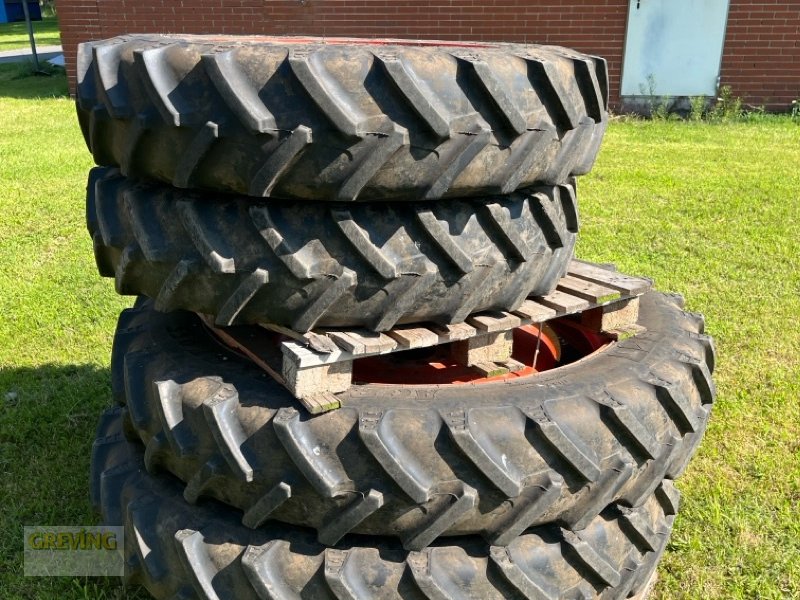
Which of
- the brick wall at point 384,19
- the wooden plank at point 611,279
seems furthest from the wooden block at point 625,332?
the brick wall at point 384,19

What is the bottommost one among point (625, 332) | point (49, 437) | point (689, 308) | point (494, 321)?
point (689, 308)

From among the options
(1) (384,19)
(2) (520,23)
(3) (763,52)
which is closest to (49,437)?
(1) (384,19)

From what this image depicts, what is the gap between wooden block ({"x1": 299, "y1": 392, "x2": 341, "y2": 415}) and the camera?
2.15 metres

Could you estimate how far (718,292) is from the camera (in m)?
5.88

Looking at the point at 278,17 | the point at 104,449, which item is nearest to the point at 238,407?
the point at 104,449

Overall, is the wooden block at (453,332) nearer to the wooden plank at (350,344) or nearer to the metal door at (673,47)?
the wooden plank at (350,344)

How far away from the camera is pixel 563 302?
2.58m

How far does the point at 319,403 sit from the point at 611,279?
133 centimetres

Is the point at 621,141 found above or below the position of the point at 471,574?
below

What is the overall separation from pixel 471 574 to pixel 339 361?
2.50ft

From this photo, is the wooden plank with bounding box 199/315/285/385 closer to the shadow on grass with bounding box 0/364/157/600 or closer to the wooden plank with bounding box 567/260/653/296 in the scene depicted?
the shadow on grass with bounding box 0/364/157/600

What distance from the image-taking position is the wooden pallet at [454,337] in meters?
2.20

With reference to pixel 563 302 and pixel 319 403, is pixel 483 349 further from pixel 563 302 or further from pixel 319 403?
pixel 319 403

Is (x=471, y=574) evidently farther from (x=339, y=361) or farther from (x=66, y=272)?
(x=66, y=272)
